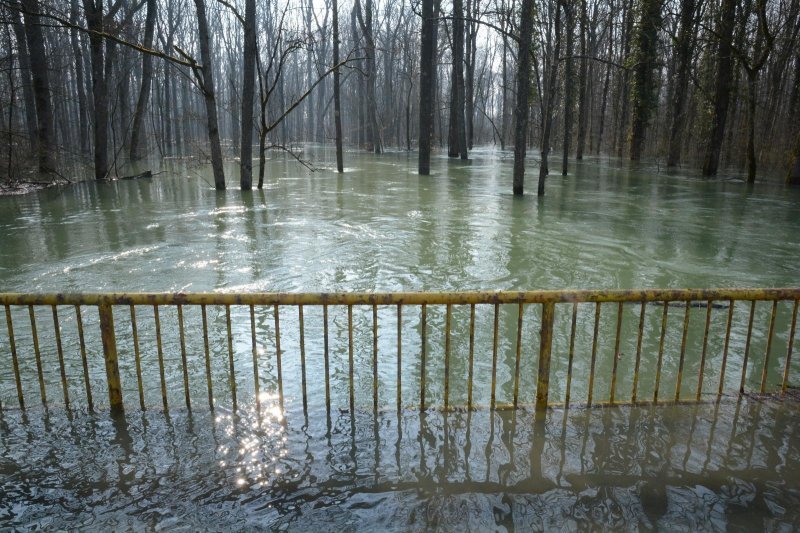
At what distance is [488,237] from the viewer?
1099 centimetres

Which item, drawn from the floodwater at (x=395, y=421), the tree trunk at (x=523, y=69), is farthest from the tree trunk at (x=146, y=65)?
the floodwater at (x=395, y=421)

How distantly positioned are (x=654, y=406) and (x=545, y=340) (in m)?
1.06

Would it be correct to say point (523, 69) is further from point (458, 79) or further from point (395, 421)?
point (458, 79)

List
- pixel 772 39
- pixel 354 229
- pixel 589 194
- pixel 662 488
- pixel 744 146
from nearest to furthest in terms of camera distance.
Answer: pixel 662 488 < pixel 354 229 < pixel 772 39 < pixel 589 194 < pixel 744 146

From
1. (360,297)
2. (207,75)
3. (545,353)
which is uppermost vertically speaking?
(207,75)

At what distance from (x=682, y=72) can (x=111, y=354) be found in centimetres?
2776

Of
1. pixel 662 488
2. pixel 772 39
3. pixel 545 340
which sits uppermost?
pixel 772 39

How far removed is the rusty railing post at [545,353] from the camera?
397 centimetres

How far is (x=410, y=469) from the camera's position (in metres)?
3.54

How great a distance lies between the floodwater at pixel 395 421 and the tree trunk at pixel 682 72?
16.4m

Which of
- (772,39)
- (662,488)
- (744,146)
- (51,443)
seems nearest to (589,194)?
(772,39)

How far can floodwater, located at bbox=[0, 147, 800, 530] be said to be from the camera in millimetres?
3188

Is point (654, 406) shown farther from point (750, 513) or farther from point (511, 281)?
point (511, 281)

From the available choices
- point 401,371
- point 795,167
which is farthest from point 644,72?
point 401,371
